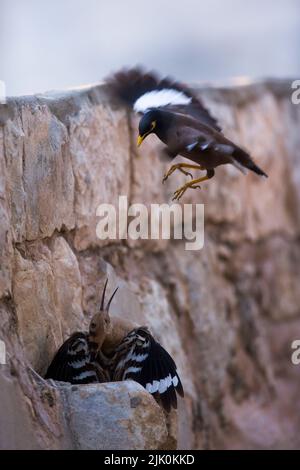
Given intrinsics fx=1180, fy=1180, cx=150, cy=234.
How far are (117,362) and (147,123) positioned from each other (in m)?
1.31

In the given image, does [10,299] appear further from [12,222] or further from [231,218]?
[231,218]

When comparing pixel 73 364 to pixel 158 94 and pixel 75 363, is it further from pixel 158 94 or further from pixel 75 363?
pixel 158 94

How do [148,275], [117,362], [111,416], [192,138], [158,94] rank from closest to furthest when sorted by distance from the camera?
[111,416], [117,362], [192,138], [158,94], [148,275]

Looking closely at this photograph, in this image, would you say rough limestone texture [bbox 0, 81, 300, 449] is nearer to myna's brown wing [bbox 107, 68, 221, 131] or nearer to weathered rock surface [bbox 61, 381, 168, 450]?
weathered rock surface [bbox 61, 381, 168, 450]

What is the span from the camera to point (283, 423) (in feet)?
29.4

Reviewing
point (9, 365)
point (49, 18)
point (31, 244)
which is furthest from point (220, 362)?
point (49, 18)

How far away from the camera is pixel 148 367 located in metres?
5.54

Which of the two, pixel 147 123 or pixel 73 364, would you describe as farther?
pixel 147 123

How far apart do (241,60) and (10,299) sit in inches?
527

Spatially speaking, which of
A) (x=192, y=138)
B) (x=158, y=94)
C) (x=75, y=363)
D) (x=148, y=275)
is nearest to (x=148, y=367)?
(x=75, y=363)

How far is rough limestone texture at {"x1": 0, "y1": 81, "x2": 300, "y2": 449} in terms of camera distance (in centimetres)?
526

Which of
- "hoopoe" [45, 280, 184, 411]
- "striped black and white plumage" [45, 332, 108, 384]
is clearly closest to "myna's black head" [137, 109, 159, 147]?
"hoopoe" [45, 280, 184, 411]

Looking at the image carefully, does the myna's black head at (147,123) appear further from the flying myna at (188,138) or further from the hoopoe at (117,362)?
the hoopoe at (117,362)

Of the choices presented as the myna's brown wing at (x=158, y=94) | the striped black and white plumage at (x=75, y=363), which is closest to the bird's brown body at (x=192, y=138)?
the myna's brown wing at (x=158, y=94)
